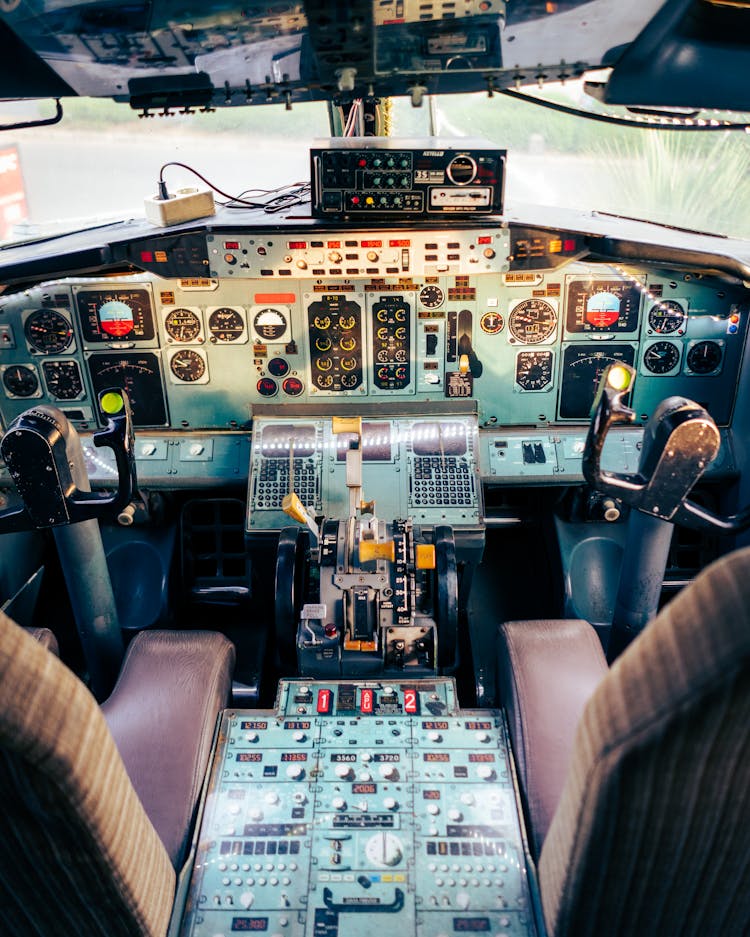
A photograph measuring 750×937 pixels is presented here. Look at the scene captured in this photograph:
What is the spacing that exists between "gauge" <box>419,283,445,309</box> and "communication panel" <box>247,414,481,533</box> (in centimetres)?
47

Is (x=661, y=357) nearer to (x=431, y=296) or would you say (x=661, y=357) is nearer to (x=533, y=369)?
(x=533, y=369)

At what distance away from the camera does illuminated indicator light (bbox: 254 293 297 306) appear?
3133 millimetres

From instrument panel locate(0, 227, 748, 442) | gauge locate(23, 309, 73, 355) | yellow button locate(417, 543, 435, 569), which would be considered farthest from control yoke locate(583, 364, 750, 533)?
gauge locate(23, 309, 73, 355)

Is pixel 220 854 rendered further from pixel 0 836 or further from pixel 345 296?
pixel 345 296

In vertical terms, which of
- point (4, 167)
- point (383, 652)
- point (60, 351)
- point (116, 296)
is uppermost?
point (4, 167)

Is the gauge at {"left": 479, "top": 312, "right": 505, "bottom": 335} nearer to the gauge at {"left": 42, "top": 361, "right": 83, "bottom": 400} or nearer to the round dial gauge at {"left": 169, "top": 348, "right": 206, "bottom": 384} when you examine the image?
the round dial gauge at {"left": 169, "top": 348, "right": 206, "bottom": 384}

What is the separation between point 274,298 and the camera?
3141 mm

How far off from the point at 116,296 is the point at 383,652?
1.79m

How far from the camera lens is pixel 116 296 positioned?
10.3ft

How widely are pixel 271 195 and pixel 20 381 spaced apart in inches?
51.2

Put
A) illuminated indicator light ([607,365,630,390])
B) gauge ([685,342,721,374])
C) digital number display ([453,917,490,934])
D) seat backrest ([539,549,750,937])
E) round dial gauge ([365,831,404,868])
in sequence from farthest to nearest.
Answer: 1. gauge ([685,342,721,374])
2. illuminated indicator light ([607,365,630,390])
3. round dial gauge ([365,831,404,868])
4. digital number display ([453,917,490,934])
5. seat backrest ([539,549,750,937])

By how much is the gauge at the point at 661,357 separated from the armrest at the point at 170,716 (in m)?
2.07

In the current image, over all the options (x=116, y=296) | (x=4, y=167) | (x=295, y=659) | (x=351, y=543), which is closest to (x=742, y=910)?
(x=351, y=543)

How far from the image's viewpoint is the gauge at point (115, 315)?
10.3 feet
